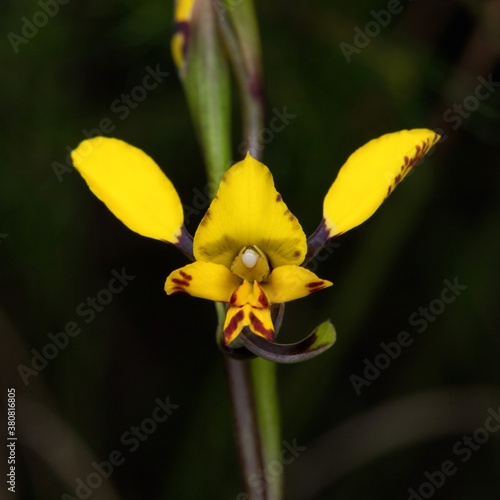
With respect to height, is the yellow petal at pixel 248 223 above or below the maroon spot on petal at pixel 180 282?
above

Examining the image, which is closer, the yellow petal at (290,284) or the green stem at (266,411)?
the yellow petal at (290,284)

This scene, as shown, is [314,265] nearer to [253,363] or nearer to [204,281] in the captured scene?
[253,363]

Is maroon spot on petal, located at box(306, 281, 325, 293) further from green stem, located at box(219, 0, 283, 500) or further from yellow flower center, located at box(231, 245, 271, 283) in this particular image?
green stem, located at box(219, 0, 283, 500)

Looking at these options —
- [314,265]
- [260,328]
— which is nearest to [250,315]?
[260,328]

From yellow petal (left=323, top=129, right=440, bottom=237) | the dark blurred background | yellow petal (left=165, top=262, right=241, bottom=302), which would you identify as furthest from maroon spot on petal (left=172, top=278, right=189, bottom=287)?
the dark blurred background

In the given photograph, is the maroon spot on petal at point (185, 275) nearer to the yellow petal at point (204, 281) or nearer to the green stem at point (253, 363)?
the yellow petal at point (204, 281)

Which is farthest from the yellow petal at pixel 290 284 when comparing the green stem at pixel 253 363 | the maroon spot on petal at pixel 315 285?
the green stem at pixel 253 363
